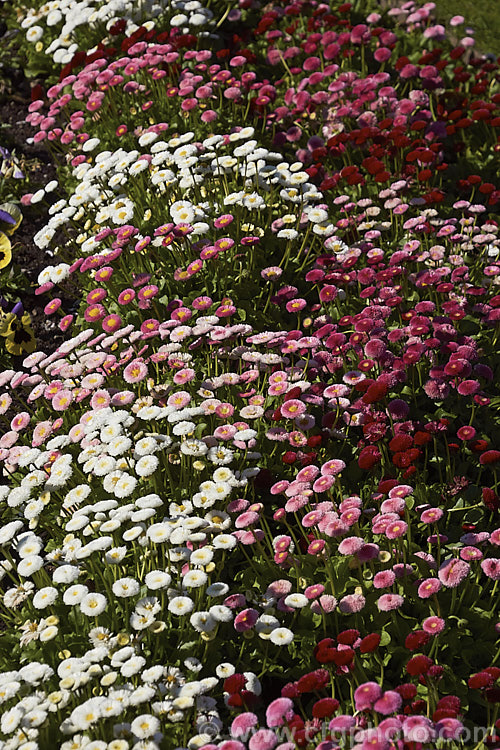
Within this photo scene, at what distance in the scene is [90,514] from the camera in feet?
10.7

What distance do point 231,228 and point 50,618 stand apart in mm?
2613

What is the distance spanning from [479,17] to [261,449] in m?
5.91

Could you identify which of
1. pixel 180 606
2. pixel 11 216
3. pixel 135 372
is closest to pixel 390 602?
pixel 180 606

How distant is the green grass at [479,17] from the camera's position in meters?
7.21

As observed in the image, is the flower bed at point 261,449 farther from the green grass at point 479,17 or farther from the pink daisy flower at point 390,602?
the green grass at point 479,17

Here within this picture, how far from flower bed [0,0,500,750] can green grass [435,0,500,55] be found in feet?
4.82

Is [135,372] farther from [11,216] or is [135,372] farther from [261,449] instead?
[11,216]

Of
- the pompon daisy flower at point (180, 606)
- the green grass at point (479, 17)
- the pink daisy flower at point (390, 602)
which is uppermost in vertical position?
the green grass at point (479, 17)

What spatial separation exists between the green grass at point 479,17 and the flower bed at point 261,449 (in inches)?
57.8

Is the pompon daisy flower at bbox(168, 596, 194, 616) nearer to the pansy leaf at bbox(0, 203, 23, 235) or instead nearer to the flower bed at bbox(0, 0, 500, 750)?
the flower bed at bbox(0, 0, 500, 750)

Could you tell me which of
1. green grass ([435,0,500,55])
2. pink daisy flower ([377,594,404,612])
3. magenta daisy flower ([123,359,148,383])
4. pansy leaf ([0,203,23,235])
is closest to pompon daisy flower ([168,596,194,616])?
pink daisy flower ([377,594,404,612])

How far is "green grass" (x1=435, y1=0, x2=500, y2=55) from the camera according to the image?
721 cm

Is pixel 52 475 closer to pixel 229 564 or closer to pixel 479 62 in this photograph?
pixel 229 564

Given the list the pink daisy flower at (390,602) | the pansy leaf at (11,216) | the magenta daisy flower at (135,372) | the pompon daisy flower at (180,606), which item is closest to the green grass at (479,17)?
the pansy leaf at (11,216)
